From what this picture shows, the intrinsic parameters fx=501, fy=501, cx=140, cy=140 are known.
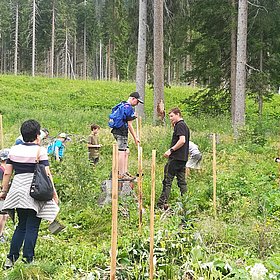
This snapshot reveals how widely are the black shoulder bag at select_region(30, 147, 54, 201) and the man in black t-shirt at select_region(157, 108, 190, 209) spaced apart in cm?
330

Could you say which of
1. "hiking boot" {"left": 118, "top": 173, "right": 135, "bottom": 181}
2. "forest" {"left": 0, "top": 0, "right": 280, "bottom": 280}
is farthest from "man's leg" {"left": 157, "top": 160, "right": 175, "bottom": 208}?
"hiking boot" {"left": 118, "top": 173, "right": 135, "bottom": 181}

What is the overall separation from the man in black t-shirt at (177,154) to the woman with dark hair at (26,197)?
329 cm

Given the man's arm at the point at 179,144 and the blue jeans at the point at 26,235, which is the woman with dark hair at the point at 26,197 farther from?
the man's arm at the point at 179,144

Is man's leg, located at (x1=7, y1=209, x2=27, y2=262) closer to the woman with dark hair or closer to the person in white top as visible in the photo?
the woman with dark hair

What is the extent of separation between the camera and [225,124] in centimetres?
1684

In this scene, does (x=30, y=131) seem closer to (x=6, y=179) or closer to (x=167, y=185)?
(x=6, y=179)

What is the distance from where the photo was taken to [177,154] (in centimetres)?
875

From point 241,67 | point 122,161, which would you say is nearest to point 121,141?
point 122,161

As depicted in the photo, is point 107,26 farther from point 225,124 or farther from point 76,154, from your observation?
point 76,154

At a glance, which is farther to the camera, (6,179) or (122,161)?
(122,161)

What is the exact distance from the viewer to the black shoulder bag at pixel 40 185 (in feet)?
18.2

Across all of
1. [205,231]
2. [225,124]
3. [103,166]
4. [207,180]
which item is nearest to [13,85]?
[225,124]

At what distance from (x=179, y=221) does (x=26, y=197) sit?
7.75 ft

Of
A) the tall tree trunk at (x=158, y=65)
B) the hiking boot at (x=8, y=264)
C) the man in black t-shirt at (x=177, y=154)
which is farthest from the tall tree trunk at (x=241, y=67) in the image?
the hiking boot at (x=8, y=264)
